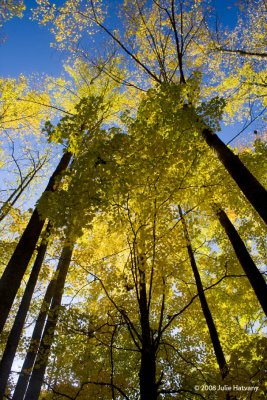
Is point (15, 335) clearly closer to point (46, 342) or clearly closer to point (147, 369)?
point (46, 342)

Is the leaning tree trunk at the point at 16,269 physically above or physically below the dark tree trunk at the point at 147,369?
above

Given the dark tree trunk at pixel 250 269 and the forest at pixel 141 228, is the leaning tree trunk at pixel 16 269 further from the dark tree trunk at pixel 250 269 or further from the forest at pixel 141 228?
the dark tree trunk at pixel 250 269

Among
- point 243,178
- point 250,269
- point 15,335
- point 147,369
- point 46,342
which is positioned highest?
point 243,178

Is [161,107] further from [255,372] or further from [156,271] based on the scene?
[255,372]

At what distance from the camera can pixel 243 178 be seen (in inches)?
198

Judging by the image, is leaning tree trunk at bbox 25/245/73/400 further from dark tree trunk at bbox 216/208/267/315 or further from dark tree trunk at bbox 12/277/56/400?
dark tree trunk at bbox 216/208/267/315

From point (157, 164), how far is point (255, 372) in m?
3.36

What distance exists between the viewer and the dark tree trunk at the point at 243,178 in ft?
14.9

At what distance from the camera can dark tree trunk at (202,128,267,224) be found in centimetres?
453

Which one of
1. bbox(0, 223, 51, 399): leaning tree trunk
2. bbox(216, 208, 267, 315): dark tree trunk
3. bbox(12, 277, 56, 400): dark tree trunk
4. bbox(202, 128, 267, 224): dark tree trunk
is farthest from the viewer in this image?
bbox(12, 277, 56, 400): dark tree trunk

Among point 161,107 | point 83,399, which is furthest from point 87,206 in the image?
point 83,399

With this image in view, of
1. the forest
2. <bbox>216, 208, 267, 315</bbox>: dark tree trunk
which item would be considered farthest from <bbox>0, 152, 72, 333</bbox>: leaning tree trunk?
<bbox>216, 208, 267, 315</bbox>: dark tree trunk

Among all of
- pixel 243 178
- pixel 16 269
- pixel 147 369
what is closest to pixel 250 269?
pixel 243 178

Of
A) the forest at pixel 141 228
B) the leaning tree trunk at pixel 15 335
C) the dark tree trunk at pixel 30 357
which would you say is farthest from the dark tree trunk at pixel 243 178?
the dark tree trunk at pixel 30 357
